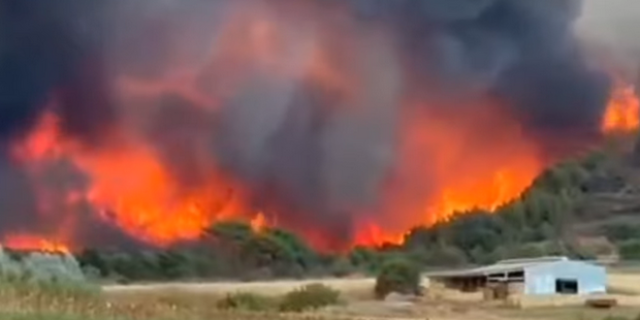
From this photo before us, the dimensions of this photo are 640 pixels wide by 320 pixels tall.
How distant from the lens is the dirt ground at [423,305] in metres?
60.6

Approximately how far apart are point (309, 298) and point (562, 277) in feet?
72.9

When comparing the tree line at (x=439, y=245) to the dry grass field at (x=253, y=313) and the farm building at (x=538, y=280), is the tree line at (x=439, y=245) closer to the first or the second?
the dry grass field at (x=253, y=313)

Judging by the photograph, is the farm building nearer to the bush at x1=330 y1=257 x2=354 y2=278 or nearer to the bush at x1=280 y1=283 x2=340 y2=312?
the bush at x1=280 y1=283 x2=340 y2=312

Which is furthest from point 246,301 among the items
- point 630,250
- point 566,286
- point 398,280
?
point 630,250

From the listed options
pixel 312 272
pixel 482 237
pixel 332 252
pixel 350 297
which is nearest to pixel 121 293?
pixel 350 297

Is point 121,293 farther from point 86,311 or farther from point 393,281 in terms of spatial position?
point 86,311

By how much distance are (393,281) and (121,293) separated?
72.3 ft

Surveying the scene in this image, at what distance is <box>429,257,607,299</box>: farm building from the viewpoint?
81.3 metres

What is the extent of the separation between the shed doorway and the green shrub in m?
21.7

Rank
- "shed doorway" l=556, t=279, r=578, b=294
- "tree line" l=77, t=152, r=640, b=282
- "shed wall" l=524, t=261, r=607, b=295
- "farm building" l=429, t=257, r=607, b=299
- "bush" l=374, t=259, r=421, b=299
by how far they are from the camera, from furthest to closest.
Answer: "tree line" l=77, t=152, r=640, b=282
"shed doorway" l=556, t=279, r=578, b=294
"shed wall" l=524, t=261, r=607, b=295
"farm building" l=429, t=257, r=607, b=299
"bush" l=374, t=259, r=421, b=299

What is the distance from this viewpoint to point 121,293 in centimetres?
6397

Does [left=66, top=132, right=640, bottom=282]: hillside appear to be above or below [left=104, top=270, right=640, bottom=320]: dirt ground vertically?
above

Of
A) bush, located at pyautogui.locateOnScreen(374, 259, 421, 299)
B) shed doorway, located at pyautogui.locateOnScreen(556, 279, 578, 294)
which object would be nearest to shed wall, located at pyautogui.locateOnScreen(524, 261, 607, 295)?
shed doorway, located at pyautogui.locateOnScreen(556, 279, 578, 294)

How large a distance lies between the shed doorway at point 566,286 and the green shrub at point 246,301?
21730 mm
